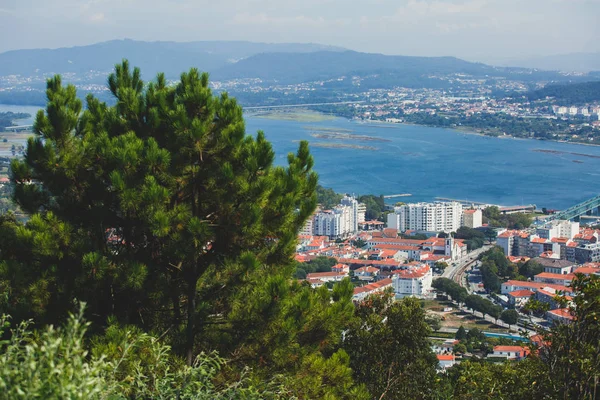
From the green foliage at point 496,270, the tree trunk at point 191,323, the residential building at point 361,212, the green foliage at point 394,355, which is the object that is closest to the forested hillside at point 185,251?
the tree trunk at point 191,323

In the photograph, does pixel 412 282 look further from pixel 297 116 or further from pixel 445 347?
pixel 297 116

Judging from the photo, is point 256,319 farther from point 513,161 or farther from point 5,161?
point 513,161

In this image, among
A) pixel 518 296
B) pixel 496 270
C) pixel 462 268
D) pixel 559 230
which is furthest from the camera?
pixel 559 230

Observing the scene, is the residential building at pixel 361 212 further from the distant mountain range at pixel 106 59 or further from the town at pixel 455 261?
the distant mountain range at pixel 106 59

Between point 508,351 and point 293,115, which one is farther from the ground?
point 293,115

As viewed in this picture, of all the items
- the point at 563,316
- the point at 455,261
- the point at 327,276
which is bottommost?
the point at 455,261

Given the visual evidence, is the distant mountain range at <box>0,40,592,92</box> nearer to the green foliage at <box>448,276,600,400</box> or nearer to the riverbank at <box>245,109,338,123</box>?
the riverbank at <box>245,109,338,123</box>

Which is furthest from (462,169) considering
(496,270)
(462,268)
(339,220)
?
(496,270)

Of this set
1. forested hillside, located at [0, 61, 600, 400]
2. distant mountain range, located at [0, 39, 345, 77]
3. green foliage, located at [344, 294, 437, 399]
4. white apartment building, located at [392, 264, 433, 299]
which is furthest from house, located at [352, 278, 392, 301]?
distant mountain range, located at [0, 39, 345, 77]
